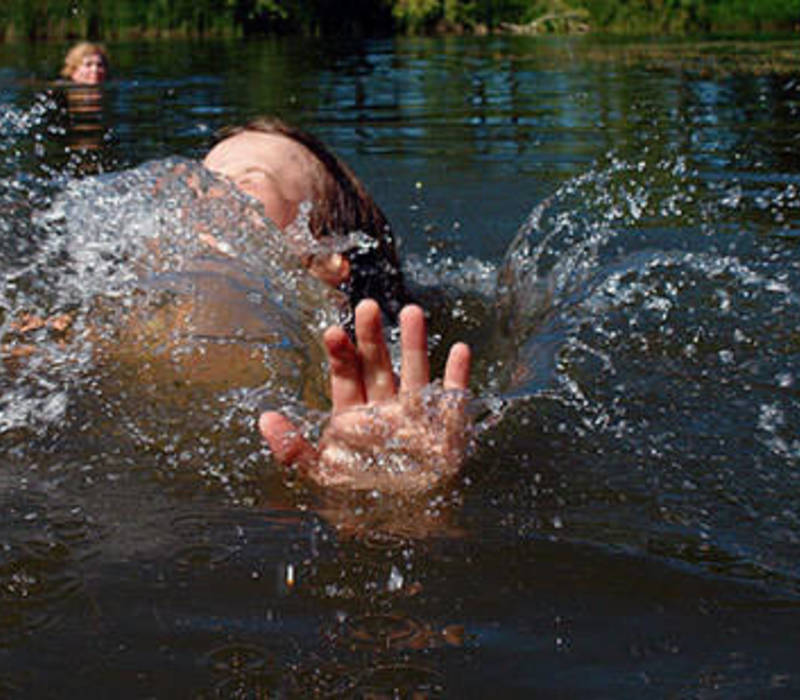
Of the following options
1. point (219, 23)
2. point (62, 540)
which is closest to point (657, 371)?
point (62, 540)

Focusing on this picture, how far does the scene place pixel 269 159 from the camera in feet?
12.4

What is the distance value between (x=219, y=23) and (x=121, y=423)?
25.7 metres

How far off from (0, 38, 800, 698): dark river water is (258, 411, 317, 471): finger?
2.4 inches

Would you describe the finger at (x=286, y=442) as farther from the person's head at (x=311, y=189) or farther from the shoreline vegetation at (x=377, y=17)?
the shoreline vegetation at (x=377, y=17)

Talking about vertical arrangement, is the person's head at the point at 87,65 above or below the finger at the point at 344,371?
above

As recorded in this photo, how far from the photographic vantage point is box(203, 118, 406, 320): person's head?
3768 millimetres

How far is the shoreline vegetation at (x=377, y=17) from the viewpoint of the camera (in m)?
23.0

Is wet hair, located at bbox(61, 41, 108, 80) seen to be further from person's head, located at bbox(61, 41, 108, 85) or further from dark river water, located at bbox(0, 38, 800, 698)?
dark river water, located at bbox(0, 38, 800, 698)

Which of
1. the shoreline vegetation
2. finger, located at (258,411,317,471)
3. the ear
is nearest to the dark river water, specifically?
finger, located at (258,411,317,471)

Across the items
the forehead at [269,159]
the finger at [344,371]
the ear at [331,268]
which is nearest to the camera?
the finger at [344,371]

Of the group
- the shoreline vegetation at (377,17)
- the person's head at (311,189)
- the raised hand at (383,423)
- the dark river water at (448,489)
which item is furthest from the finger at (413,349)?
the shoreline vegetation at (377,17)

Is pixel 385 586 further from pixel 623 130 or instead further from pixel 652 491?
pixel 623 130

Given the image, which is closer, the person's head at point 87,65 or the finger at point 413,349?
the finger at point 413,349

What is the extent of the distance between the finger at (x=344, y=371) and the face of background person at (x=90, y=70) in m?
11.2
